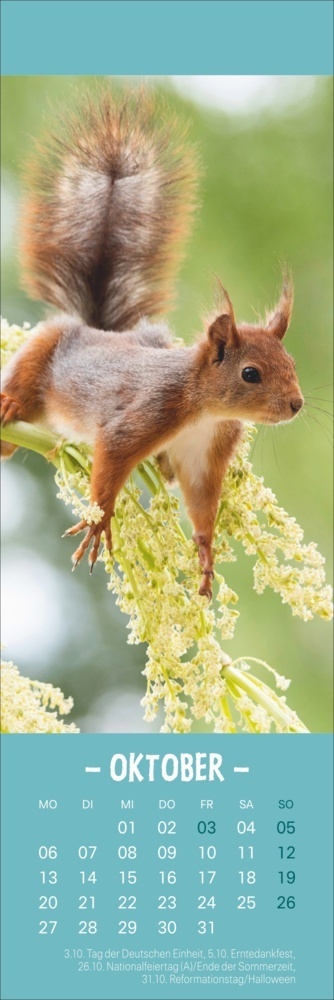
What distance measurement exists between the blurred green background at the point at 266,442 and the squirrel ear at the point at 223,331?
0.76 metres

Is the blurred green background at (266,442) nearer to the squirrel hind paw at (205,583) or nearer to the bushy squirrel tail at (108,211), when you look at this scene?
the bushy squirrel tail at (108,211)

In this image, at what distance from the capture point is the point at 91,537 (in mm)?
1010

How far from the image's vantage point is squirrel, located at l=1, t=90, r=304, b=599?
1139 millimetres

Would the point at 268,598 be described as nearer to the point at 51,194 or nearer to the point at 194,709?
the point at 51,194

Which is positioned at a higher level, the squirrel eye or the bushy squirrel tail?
the bushy squirrel tail

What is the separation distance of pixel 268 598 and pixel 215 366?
1.19m

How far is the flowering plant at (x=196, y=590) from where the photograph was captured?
94cm

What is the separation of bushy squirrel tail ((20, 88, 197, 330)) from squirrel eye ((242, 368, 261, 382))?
0.36 metres

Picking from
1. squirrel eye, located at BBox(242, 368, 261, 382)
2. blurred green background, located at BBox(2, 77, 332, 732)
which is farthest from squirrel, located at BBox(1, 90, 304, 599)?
blurred green background, located at BBox(2, 77, 332, 732)

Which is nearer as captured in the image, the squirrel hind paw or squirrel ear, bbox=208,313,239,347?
the squirrel hind paw

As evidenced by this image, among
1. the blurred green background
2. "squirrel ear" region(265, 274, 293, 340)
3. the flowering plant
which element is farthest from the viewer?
the blurred green background

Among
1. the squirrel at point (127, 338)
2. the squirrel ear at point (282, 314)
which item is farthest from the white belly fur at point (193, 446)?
the squirrel ear at point (282, 314)

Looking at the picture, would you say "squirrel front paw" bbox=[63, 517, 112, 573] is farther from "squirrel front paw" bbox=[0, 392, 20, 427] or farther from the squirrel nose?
"squirrel front paw" bbox=[0, 392, 20, 427]

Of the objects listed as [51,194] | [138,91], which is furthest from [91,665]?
[138,91]
